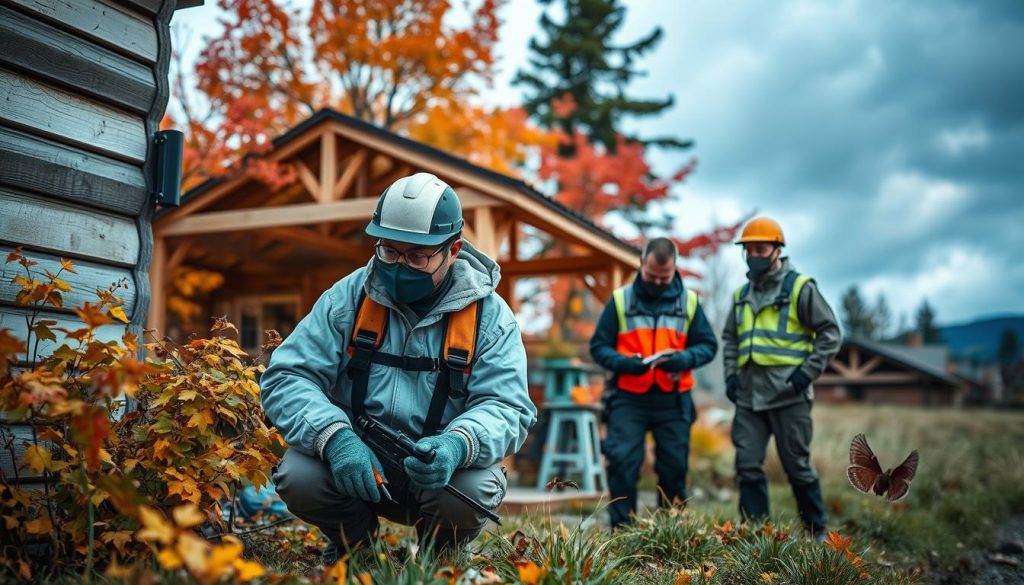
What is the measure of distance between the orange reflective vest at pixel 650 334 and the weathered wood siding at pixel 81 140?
3.15m

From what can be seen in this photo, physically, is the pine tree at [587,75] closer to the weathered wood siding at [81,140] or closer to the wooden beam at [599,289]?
the wooden beam at [599,289]

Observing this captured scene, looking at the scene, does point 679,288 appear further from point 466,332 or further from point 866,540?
point 466,332

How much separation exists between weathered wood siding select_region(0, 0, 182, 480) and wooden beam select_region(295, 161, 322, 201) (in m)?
5.04

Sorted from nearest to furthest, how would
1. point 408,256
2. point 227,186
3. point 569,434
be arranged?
point 408,256, point 227,186, point 569,434

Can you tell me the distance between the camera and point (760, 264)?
18.2ft

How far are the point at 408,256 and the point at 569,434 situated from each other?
7.21 metres

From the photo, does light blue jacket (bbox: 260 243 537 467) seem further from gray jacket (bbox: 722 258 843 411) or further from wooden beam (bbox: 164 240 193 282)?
wooden beam (bbox: 164 240 193 282)

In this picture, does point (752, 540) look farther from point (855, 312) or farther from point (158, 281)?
point (855, 312)

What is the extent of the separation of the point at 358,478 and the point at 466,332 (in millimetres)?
780

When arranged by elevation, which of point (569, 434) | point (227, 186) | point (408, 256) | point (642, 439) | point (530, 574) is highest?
point (227, 186)

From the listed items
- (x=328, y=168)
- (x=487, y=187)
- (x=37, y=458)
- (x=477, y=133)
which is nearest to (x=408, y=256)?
(x=37, y=458)

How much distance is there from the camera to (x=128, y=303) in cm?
380

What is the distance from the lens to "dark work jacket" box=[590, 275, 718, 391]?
18.0ft

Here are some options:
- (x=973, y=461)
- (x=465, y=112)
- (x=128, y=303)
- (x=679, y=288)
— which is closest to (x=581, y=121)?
(x=465, y=112)
